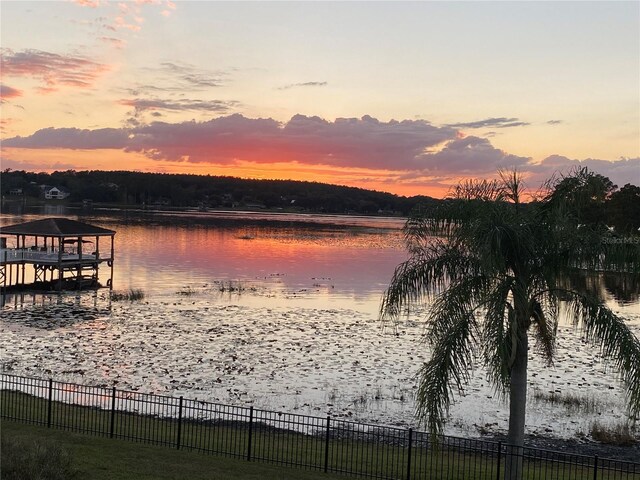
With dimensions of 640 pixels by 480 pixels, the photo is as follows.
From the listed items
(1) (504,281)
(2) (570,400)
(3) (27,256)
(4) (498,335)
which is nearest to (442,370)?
(4) (498,335)

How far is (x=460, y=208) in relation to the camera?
1531 cm

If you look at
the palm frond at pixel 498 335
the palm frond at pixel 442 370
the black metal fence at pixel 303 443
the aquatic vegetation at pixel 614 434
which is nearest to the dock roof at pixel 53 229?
the black metal fence at pixel 303 443

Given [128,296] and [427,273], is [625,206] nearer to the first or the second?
[128,296]

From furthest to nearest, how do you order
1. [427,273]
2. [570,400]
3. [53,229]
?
[53,229] < [570,400] < [427,273]

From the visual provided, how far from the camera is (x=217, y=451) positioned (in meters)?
17.2

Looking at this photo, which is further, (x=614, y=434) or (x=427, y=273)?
(x=614, y=434)

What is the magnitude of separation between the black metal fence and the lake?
2.65m

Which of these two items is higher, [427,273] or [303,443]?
[427,273]

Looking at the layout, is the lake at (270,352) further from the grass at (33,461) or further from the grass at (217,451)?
the grass at (33,461)

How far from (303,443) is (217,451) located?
9.45ft

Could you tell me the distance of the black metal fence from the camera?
16.4 m

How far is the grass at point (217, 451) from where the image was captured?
48.8 feet

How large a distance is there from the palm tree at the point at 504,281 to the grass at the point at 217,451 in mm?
2969

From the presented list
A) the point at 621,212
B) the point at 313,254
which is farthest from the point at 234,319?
the point at 621,212
